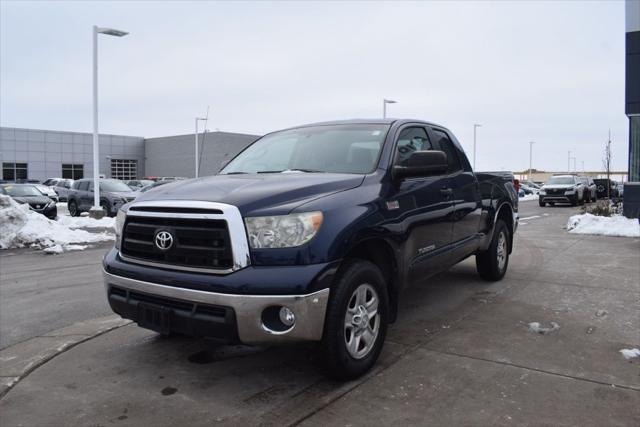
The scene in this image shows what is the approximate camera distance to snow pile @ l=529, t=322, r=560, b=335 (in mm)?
4734

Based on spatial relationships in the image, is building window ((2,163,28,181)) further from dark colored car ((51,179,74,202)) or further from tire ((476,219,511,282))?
tire ((476,219,511,282))

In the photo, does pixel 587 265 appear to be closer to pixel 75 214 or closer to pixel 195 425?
pixel 195 425

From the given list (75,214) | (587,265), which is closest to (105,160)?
(75,214)

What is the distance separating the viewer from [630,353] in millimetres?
4176

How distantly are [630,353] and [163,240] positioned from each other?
365 centimetres

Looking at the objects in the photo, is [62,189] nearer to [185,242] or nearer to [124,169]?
[124,169]

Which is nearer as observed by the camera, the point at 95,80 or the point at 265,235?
the point at 265,235

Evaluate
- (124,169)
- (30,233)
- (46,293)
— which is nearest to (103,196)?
(30,233)

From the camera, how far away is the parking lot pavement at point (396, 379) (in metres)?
3.18

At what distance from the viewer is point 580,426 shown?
9.90 feet

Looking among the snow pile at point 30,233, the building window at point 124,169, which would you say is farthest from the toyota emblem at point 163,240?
the building window at point 124,169

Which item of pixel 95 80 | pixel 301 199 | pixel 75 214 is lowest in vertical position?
pixel 75 214

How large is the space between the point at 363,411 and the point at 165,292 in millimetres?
1434

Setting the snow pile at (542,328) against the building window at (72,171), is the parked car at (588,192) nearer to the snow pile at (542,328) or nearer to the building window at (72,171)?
the snow pile at (542,328)
